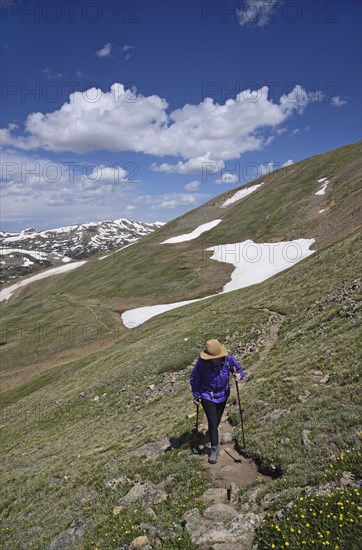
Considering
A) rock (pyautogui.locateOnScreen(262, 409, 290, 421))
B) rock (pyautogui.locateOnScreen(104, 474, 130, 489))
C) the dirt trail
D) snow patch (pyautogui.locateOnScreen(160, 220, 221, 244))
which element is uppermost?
snow patch (pyautogui.locateOnScreen(160, 220, 221, 244))

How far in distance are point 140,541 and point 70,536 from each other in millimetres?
3820

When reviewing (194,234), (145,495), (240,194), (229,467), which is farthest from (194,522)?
(240,194)

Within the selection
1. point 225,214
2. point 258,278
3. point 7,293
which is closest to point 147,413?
point 258,278

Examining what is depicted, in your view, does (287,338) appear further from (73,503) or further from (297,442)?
(73,503)

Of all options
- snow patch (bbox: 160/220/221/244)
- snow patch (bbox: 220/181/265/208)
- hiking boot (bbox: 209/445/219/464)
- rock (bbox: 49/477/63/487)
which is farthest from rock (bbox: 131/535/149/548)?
snow patch (bbox: 220/181/265/208)

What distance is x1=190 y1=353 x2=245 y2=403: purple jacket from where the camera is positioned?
1305cm

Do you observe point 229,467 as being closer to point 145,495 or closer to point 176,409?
point 145,495

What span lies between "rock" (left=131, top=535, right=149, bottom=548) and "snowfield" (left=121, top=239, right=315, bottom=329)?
57236 mm

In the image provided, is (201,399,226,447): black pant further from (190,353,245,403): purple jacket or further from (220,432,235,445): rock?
(220,432,235,445): rock

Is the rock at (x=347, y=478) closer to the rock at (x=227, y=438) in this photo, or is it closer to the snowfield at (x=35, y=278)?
the rock at (x=227, y=438)

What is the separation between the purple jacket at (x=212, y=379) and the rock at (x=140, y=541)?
4.68m

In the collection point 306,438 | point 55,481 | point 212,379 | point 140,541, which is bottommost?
point 55,481

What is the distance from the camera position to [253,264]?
79.3m

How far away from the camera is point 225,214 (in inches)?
5364
